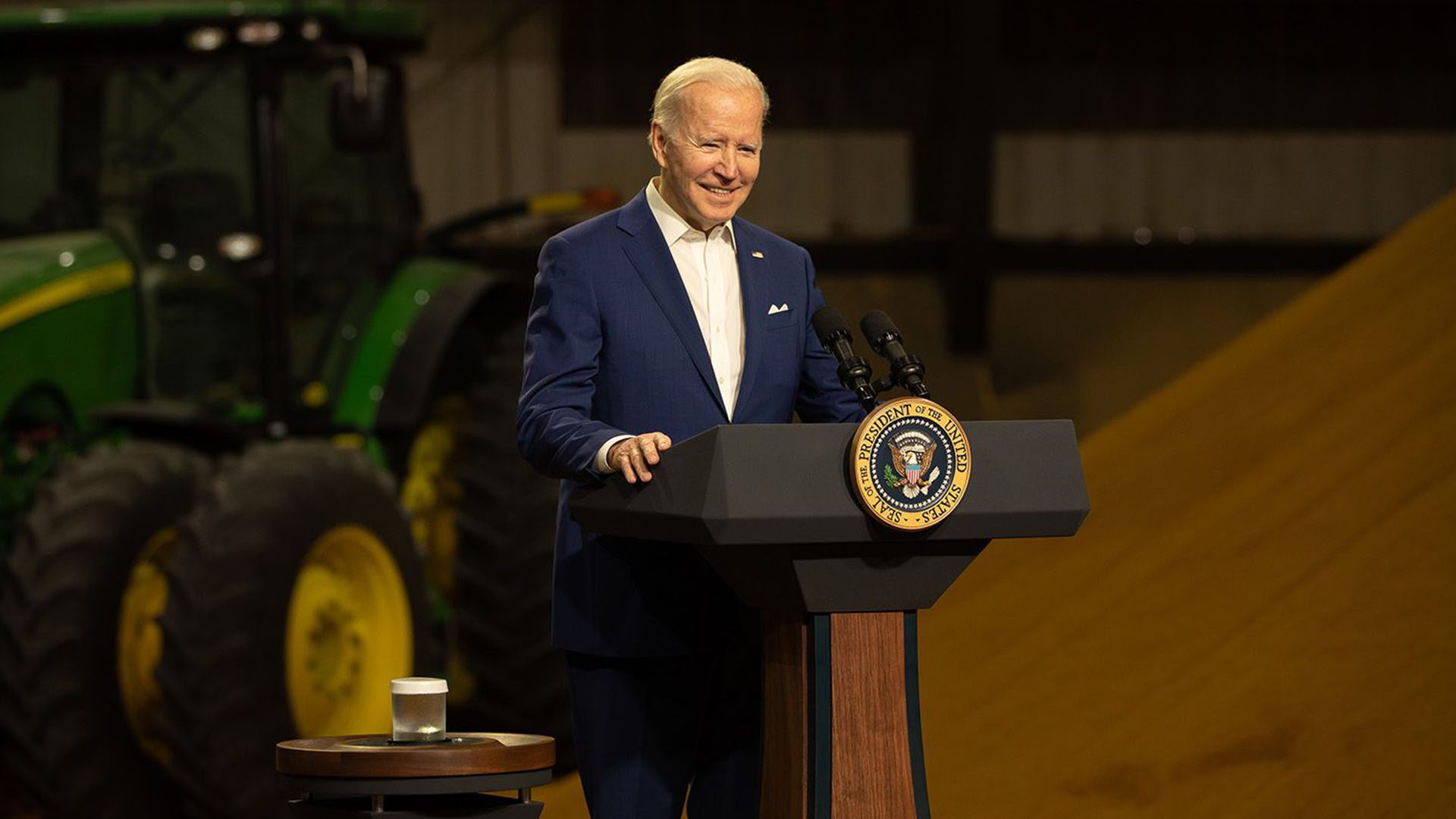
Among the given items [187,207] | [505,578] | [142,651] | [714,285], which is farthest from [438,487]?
[714,285]

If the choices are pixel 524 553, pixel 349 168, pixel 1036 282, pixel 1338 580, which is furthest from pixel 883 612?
pixel 1036 282

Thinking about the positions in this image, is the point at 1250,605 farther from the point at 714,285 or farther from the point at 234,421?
the point at 714,285

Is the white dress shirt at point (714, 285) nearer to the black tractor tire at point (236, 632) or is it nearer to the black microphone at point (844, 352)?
the black microphone at point (844, 352)

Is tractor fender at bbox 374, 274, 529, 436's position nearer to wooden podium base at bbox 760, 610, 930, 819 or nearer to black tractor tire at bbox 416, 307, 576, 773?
black tractor tire at bbox 416, 307, 576, 773

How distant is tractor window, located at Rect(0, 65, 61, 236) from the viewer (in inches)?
196

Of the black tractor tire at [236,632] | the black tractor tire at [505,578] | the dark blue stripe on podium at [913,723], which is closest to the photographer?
the dark blue stripe on podium at [913,723]

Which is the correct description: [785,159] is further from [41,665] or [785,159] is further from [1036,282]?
[41,665]

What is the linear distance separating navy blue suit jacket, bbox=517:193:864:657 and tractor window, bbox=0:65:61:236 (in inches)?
128

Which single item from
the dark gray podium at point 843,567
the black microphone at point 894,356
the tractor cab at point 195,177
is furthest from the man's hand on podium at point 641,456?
the tractor cab at point 195,177

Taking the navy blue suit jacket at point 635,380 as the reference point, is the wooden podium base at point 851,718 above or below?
below

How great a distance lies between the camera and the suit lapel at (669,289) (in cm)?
208

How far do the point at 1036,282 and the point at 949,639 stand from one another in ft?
18.6

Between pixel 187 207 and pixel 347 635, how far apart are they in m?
1.24

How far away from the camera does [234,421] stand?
15.2 ft
